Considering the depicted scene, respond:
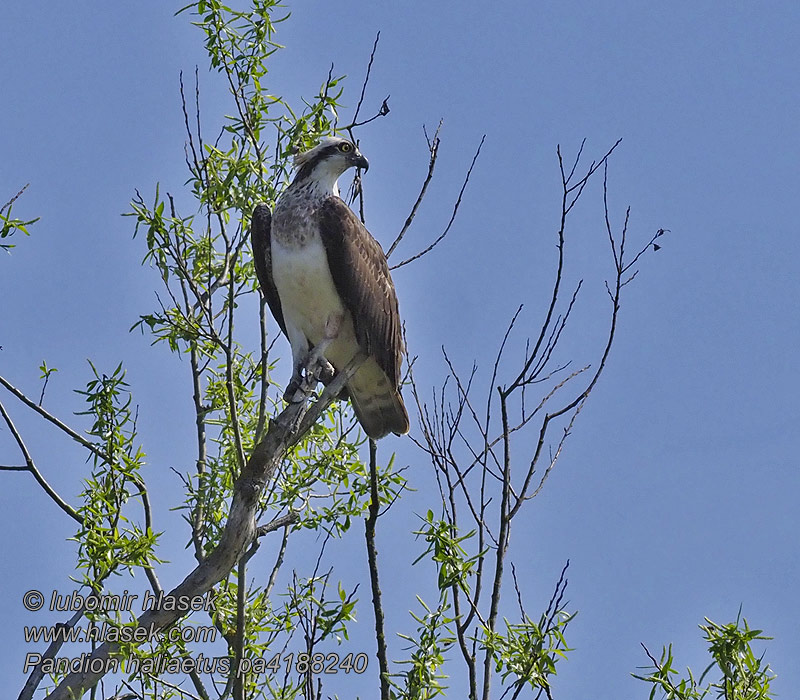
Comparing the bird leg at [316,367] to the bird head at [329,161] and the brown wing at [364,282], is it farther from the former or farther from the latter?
the bird head at [329,161]

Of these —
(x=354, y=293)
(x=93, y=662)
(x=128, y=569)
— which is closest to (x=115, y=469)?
(x=128, y=569)

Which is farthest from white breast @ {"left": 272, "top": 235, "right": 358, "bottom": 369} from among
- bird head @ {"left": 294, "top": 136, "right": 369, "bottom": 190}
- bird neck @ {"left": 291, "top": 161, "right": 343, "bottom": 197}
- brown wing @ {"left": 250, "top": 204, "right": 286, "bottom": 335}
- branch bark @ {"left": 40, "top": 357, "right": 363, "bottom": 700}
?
branch bark @ {"left": 40, "top": 357, "right": 363, "bottom": 700}

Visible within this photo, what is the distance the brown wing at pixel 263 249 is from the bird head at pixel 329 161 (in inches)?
13.5

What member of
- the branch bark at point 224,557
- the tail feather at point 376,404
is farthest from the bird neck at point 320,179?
the branch bark at point 224,557

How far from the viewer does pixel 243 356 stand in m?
8.26

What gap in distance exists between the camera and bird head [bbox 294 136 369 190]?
7.96 m

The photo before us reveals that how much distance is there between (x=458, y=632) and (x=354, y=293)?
2365 millimetres

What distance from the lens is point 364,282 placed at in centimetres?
771

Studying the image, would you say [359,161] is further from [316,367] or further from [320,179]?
[316,367]

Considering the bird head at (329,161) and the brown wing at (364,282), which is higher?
the bird head at (329,161)

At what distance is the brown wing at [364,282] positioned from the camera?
25.0 ft

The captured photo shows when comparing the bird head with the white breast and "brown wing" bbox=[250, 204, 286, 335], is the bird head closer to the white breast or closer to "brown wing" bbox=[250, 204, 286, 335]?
"brown wing" bbox=[250, 204, 286, 335]

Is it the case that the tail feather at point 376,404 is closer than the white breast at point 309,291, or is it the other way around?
the white breast at point 309,291

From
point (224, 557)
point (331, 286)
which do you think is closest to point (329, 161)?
point (331, 286)
